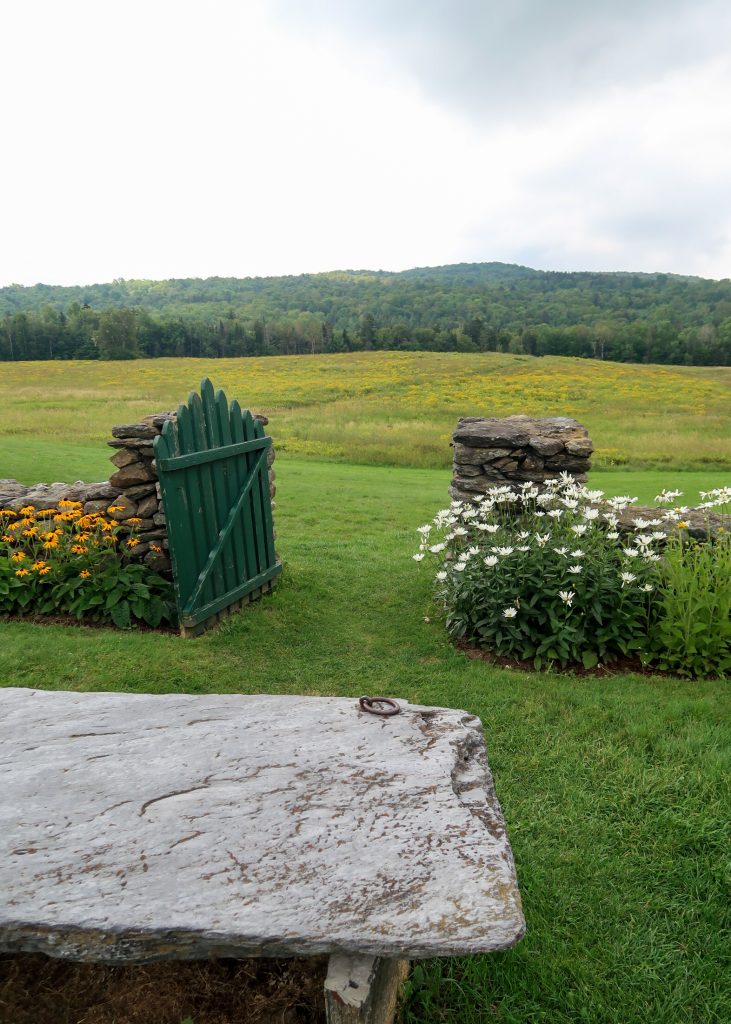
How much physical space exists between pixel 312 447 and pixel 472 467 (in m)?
15.0

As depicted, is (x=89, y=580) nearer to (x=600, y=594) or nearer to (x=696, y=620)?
(x=600, y=594)

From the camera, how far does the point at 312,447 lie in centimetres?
2217

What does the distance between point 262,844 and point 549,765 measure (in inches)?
102

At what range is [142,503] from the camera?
258 inches

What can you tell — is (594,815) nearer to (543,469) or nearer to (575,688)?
(575,688)

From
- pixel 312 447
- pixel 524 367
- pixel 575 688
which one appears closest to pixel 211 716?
pixel 575 688

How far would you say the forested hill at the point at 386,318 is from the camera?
7288cm

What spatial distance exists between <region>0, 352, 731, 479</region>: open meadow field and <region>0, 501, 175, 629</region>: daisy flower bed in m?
7.07

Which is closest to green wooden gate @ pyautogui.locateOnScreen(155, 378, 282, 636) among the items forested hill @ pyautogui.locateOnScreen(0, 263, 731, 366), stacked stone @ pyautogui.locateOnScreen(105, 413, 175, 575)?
stacked stone @ pyautogui.locateOnScreen(105, 413, 175, 575)

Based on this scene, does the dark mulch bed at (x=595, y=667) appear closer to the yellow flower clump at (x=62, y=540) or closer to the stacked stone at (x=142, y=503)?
the stacked stone at (x=142, y=503)

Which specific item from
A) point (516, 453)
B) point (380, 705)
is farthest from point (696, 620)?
point (380, 705)

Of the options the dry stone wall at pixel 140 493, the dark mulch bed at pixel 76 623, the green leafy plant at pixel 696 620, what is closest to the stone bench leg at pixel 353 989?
the green leafy plant at pixel 696 620

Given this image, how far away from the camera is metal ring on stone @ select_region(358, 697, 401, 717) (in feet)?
8.98

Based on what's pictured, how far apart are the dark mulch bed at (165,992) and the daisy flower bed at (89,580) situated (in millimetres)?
3998
